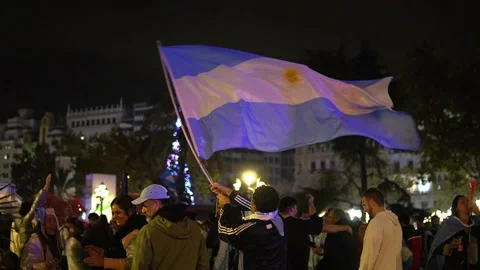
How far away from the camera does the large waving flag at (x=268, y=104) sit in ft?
27.2

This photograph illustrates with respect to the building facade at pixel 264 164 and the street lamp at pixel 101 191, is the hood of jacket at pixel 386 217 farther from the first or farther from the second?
the building facade at pixel 264 164

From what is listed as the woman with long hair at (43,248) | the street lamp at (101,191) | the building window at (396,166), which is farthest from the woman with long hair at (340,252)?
the building window at (396,166)

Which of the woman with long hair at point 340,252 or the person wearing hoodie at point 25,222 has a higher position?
the person wearing hoodie at point 25,222

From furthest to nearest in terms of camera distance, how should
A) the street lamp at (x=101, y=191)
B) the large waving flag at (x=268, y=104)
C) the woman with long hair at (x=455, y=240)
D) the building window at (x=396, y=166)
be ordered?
the building window at (x=396, y=166)
the street lamp at (x=101, y=191)
the woman with long hair at (x=455, y=240)
the large waving flag at (x=268, y=104)

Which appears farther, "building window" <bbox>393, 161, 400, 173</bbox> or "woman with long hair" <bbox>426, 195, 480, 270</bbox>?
"building window" <bbox>393, 161, 400, 173</bbox>

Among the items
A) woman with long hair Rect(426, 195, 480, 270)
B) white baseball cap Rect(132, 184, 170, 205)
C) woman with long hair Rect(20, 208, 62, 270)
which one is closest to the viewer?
white baseball cap Rect(132, 184, 170, 205)

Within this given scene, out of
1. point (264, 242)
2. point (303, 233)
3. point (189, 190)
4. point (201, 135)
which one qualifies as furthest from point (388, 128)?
point (189, 190)

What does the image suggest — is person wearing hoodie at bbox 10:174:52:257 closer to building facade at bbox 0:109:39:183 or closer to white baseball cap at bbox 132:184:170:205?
white baseball cap at bbox 132:184:170:205

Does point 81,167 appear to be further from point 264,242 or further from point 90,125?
point 90,125

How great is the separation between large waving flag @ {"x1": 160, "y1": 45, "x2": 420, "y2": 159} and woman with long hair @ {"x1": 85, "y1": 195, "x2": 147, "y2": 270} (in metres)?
1.66

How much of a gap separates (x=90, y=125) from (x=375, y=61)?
524 ft

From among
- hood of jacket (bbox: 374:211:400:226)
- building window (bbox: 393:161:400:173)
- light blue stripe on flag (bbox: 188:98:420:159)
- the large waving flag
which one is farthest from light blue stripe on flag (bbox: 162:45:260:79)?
building window (bbox: 393:161:400:173)

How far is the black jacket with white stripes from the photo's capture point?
5.70m

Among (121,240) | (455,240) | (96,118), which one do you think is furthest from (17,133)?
(121,240)
